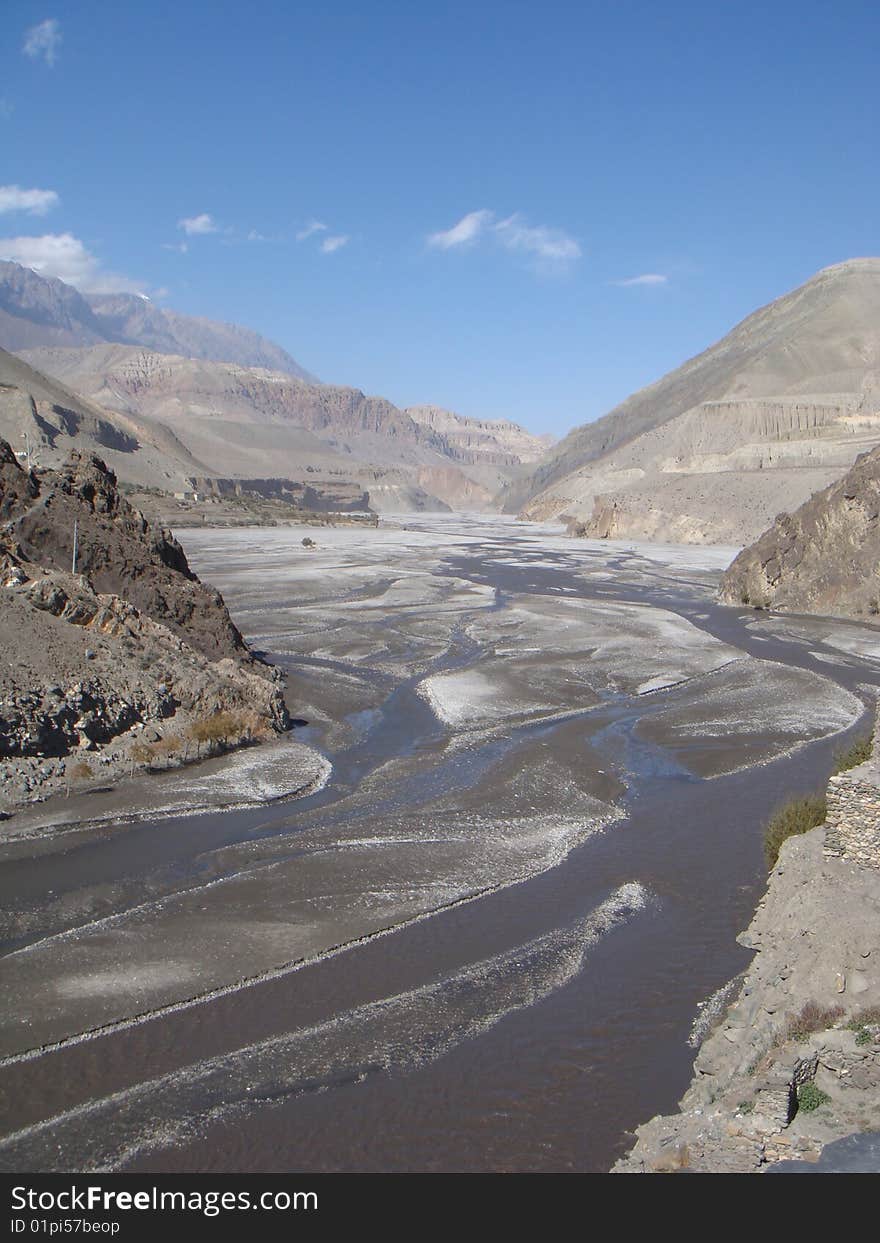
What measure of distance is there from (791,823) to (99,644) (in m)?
14.3

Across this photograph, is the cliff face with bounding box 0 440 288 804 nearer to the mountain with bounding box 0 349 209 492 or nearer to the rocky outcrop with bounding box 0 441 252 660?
the rocky outcrop with bounding box 0 441 252 660

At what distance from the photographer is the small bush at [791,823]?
50.0 ft

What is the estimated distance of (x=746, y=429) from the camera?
369 feet

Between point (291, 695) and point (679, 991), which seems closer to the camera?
point (679, 991)

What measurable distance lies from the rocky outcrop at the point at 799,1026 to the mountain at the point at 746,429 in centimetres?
7530

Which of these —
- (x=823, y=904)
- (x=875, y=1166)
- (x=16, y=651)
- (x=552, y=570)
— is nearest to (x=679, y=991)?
(x=823, y=904)

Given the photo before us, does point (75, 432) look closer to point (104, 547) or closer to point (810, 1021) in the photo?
point (104, 547)

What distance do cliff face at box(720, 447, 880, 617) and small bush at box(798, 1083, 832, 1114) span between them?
3979 centimetres

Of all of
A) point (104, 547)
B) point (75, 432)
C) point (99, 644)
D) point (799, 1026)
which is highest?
point (75, 432)

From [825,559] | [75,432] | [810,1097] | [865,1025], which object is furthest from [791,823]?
[75,432]

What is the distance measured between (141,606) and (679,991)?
18.1 metres

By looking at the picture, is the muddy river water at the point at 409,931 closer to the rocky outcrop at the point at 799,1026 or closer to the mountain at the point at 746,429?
the rocky outcrop at the point at 799,1026

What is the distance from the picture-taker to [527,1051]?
10492 millimetres

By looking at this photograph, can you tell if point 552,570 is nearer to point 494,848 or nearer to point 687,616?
point 687,616
